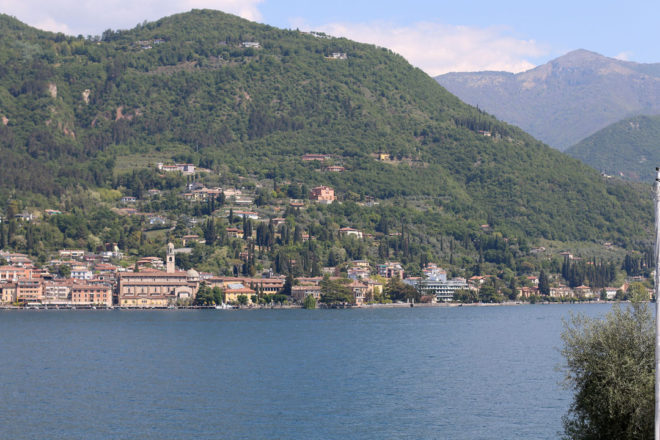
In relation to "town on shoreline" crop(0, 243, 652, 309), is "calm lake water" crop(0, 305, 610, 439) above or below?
below

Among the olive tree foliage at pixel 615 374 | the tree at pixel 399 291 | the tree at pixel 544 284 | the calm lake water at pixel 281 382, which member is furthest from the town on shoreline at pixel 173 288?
the olive tree foliage at pixel 615 374

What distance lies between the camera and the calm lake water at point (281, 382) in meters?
52.3

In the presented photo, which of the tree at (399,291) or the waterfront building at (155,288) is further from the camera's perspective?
the tree at (399,291)

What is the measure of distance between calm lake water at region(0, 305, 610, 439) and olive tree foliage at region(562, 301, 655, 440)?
15.6 m

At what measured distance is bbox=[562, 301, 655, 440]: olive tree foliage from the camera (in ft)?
105

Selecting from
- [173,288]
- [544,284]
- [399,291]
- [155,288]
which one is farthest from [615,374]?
[544,284]

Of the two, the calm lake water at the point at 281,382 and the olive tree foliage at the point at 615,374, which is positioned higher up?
the olive tree foliage at the point at 615,374

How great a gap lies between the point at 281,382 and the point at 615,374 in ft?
126

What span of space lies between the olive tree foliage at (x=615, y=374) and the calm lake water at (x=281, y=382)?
15582mm

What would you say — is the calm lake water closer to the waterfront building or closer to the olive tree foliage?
the olive tree foliage

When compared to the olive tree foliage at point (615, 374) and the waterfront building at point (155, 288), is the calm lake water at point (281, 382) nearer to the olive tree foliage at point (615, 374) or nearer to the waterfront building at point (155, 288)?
the olive tree foliage at point (615, 374)

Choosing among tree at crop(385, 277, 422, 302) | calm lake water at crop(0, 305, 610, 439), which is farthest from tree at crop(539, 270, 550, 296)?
calm lake water at crop(0, 305, 610, 439)

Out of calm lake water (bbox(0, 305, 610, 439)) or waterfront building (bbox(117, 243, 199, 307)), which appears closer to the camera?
calm lake water (bbox(0, 305, 610, 439))

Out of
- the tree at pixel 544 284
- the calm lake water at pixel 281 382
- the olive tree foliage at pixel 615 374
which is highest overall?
the tree at pixel 544 284
